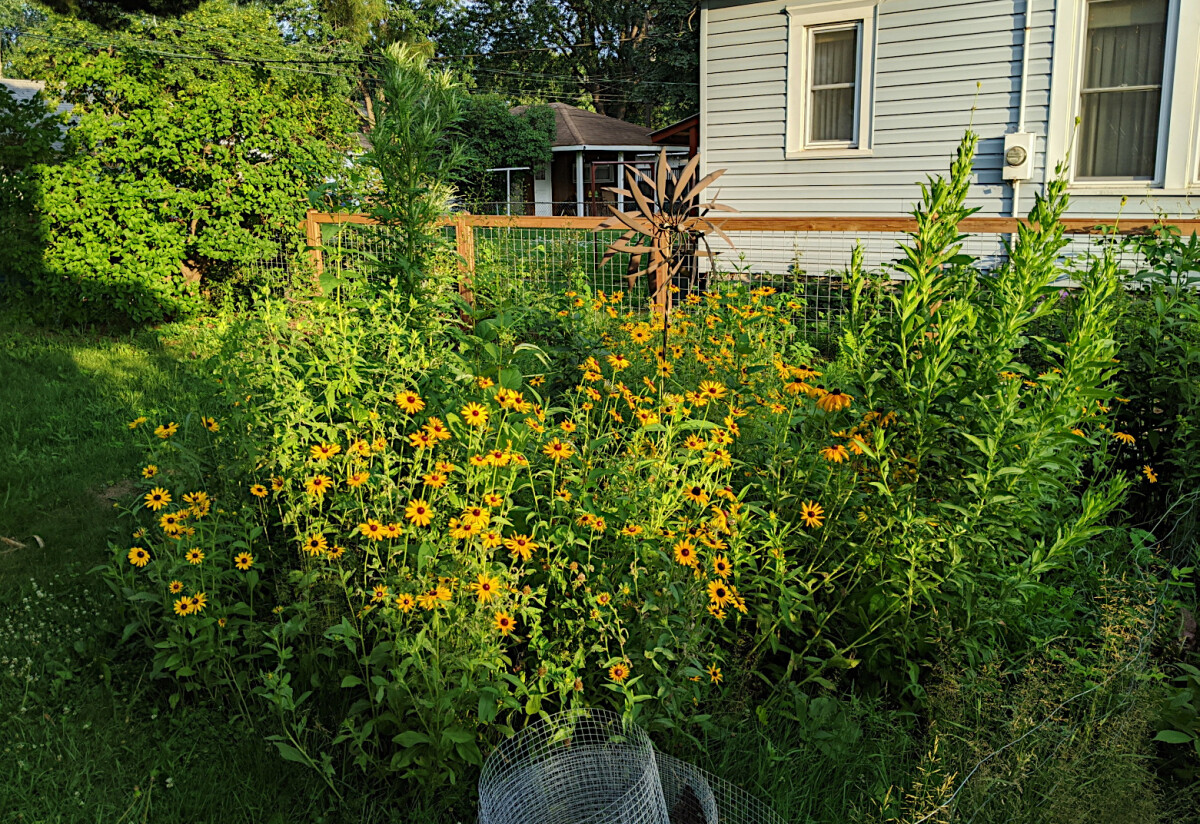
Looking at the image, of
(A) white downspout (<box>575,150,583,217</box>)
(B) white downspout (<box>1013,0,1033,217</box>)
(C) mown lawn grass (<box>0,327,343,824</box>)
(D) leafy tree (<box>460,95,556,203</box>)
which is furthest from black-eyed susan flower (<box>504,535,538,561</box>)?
(A) white downspout (<box>575,150,583,217</box>)

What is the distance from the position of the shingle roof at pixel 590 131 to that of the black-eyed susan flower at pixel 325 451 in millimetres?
27622

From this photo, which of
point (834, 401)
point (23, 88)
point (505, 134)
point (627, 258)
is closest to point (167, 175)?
point (627, 258)

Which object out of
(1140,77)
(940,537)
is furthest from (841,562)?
(1140,77)

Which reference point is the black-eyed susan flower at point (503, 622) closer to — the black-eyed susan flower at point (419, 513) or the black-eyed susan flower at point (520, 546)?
the black-eyed susan flower at point (520, 546)

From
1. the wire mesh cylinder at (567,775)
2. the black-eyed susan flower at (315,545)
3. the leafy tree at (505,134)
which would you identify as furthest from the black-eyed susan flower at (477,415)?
the leafy tree at (505,134)

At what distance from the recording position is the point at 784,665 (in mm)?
2768

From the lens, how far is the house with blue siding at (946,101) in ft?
24.3

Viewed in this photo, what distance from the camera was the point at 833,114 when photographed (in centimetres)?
902

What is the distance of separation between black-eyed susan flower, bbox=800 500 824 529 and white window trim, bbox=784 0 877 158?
22.5ft

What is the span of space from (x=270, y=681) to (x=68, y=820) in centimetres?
60

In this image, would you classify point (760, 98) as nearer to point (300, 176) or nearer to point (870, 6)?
point (870, 6)

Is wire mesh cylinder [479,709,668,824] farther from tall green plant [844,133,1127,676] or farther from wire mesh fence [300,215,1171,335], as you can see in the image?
wire mesh fence [300,215,1171,335]

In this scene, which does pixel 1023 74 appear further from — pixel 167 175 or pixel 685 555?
pixel 167 175

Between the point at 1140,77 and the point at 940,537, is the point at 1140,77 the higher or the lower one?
the higher one
